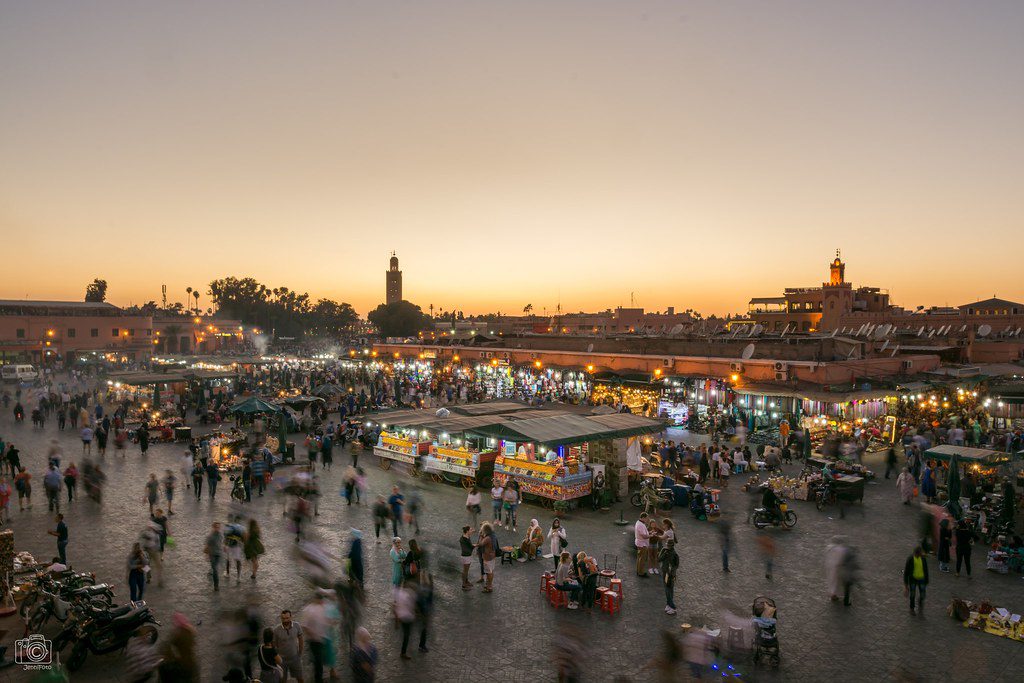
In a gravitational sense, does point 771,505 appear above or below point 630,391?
below

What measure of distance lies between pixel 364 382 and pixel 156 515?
33733 millimetres

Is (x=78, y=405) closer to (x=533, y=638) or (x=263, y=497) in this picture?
(x=263, y=497)

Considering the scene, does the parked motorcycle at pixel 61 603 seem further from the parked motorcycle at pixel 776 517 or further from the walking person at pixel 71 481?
the parked motorcycle at pixel 776 517

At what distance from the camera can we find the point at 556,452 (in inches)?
628

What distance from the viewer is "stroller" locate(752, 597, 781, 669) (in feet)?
26.2

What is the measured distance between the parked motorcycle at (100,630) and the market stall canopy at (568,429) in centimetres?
892

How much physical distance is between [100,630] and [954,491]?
16.5 meters

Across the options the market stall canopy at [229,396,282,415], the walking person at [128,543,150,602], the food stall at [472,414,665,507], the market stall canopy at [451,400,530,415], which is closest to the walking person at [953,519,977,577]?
the food stall at [472,414,665,507]

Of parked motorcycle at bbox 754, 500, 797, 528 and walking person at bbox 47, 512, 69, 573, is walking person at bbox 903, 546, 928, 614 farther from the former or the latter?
walking person at bbox 47, 512, 69, 573

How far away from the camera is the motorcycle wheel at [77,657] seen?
7.89 meters

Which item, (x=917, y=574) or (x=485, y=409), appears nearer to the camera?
(x=917, y=574)

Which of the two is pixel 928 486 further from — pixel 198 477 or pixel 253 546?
pixel 198 477

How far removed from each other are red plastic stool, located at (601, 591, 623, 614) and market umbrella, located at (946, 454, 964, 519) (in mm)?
8587

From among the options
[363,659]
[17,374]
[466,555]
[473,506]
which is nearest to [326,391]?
[473,506]
